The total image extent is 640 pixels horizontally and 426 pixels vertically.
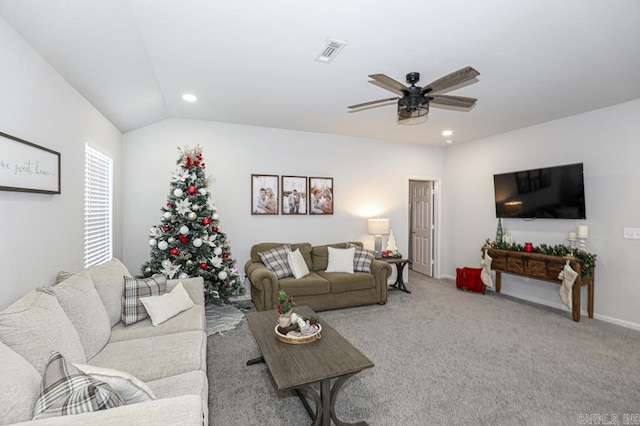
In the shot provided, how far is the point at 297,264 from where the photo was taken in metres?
4.36

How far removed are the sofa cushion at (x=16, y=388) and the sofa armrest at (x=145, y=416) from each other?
5.8 inches

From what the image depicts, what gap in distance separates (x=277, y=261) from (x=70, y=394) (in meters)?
3.29

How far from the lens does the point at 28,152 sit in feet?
6.74

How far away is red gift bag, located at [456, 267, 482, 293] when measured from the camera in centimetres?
516

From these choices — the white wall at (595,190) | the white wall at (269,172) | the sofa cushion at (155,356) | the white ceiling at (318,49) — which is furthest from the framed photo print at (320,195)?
the sofa cushion at (155,356)

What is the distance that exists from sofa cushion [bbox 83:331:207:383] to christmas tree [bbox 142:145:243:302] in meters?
1.61

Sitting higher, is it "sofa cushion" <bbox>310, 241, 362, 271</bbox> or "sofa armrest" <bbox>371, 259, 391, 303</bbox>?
"sofa cushion" <bbox>310, 241, 362, 271</bbox>

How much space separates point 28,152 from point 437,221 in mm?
6156

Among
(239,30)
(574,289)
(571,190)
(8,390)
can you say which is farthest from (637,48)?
(8,390)

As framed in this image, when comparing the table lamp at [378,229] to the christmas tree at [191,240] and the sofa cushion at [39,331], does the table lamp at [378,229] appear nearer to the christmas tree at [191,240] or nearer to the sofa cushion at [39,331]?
the christmas tree at [191,240]

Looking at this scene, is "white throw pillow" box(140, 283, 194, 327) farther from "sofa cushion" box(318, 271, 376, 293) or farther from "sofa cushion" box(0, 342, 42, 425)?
"sofa cushion" box(318, 271, 376, 293)

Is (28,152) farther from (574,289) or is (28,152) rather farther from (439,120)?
(574,289)

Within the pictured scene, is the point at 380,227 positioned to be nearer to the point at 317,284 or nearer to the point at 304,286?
the point at 317,284

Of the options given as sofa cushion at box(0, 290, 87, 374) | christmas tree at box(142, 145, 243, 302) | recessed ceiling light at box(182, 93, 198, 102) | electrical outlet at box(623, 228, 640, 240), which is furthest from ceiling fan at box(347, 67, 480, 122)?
electrical outlet at box(623, 228, 640, 240)
